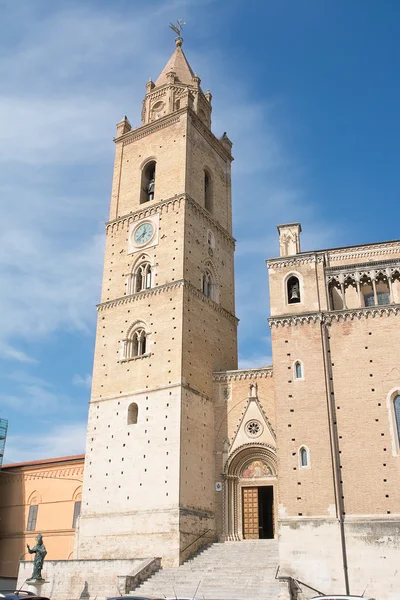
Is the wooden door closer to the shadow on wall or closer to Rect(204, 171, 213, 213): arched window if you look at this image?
the shadow on wall

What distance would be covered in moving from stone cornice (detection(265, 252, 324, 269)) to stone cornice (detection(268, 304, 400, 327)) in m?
2.21

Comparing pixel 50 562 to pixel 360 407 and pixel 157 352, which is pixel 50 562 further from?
pixel 360 407

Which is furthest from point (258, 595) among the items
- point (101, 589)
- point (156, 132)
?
point (156, 132)

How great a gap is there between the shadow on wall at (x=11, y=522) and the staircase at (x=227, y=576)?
12.7 m

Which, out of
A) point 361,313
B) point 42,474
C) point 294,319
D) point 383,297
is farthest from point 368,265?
point 42,474

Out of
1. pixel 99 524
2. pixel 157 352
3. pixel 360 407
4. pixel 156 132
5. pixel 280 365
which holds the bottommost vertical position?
pixel 99 524

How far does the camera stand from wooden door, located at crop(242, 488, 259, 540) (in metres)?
24.4

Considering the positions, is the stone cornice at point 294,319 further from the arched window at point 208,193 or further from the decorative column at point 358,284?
the arched window at point 208,193

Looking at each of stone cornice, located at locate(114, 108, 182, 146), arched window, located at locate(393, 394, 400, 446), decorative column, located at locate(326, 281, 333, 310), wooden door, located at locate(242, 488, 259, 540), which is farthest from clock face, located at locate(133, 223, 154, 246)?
arched window, located at locate(393, 394, 400, 446)

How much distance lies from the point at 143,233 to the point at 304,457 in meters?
13.8

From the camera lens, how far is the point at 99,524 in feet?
79.6

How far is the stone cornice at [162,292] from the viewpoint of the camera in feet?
88.4

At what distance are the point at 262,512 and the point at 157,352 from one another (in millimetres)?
7756

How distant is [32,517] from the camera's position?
103ft
